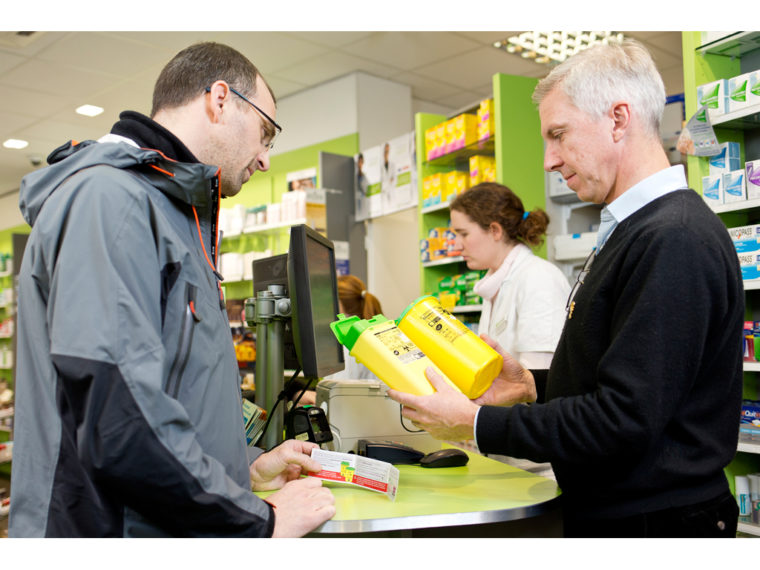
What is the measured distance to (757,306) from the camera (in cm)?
305

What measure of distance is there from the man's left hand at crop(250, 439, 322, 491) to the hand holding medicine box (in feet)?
0.09

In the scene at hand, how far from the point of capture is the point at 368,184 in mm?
5973

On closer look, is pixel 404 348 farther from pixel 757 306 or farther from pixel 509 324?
pixel 757 306

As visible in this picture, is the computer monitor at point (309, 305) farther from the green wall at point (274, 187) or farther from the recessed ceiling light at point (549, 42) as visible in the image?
the recessed ceiling light at point (549, 42)

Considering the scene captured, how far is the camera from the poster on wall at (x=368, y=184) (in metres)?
5.81

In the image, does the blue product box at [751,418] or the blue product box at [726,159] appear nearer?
the blue product box at [751,418]

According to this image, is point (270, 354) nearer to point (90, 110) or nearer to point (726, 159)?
point (726, 159)

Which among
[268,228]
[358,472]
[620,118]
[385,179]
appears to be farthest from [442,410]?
[268,228]

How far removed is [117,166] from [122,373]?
39cm

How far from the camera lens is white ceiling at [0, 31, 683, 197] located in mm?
5746

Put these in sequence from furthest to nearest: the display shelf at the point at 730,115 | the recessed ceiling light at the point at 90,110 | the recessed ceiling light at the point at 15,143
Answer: the recessed ceiling light at the point at 15,143 → the recessed ceiling light at the point at 90,110 → the display shelf at the point at 730,115

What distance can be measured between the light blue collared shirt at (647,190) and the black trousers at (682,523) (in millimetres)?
627

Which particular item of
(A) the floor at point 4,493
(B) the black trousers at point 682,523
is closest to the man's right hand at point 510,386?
(B) the black trousers at point 682,523

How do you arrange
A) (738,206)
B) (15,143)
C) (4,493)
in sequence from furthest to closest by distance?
(15,143) → (4,493) → (738,206)
